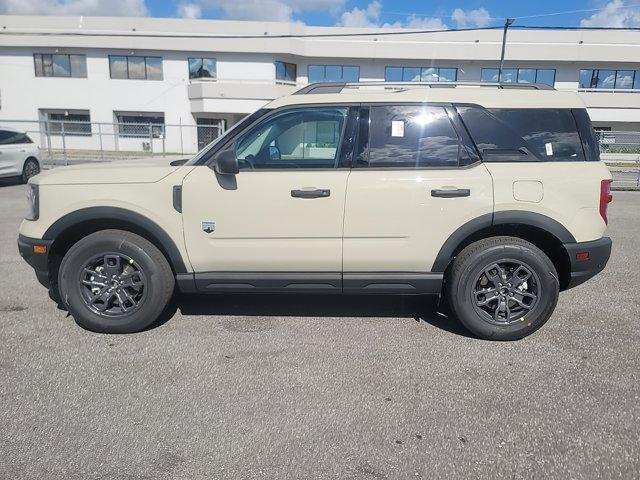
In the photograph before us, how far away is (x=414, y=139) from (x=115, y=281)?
8.42 feet

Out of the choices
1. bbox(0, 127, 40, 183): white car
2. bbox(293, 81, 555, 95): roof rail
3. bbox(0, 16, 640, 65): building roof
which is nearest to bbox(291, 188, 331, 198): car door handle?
bbox(293, 81, 555, 95): roof rail

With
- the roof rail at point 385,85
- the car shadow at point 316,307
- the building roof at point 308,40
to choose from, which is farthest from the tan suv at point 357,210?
the building roof at point 308,40

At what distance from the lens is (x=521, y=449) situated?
8.30ft

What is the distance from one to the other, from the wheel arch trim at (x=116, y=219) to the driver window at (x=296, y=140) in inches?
31.9

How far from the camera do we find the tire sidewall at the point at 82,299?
3.73 meters

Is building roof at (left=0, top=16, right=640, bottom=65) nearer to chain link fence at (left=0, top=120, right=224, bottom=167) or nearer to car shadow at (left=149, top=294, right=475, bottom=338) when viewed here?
chain link fence at (left=0, top=120, right=224, bottom=167)

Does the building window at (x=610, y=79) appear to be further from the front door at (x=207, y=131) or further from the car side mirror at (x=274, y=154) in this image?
the car side mirror at (x=274, y=154)

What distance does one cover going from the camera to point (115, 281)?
3.82m

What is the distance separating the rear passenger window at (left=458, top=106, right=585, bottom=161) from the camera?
368 cm

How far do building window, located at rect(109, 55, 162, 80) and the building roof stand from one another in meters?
0.87

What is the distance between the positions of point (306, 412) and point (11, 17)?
39.5 meters

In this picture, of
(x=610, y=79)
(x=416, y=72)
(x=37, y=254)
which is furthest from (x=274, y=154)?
(x=610, y=79)

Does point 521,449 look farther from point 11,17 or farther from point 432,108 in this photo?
point 11,17

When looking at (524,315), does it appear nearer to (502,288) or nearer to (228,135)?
(502,288)
